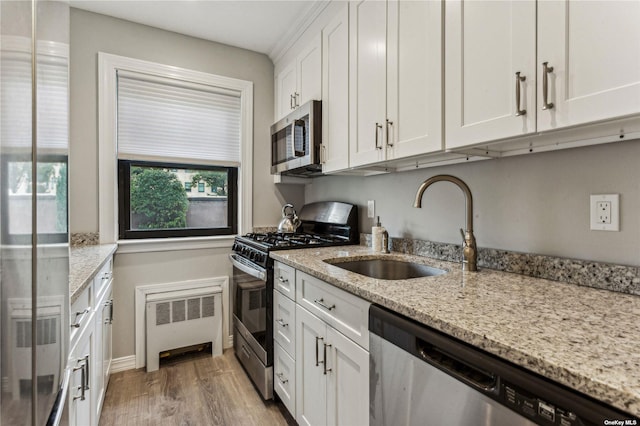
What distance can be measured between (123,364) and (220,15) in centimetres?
270

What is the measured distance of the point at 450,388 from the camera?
769 millimetres

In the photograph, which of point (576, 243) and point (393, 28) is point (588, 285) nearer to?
point (576, 243)

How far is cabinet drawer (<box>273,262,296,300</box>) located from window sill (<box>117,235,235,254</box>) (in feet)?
3.33

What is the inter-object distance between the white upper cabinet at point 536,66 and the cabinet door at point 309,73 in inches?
42.3

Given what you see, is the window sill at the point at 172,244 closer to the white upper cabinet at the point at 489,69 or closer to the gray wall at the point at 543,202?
the gray wall at the point at 543,202

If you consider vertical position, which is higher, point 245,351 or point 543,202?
point 543,202

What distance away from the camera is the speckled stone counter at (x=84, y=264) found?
1089mm

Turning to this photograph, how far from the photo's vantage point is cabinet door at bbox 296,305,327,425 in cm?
141

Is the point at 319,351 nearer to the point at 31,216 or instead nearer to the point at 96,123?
the point at 31,216

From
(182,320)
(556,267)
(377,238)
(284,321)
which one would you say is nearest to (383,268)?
(377,238)

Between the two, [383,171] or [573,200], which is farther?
[383,171]

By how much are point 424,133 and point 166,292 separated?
2212 mm

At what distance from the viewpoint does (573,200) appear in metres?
1.14

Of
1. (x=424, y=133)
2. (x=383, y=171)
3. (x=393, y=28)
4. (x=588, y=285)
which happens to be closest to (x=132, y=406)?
(x=383, y=171)
